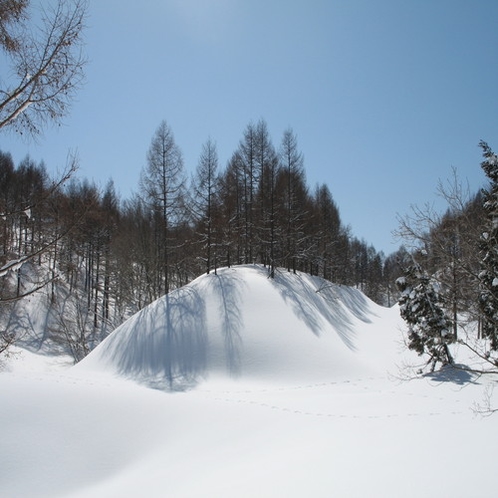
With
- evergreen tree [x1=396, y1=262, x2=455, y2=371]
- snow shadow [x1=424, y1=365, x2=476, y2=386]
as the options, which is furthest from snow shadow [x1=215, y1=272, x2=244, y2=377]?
snow shadow [x1=424, y1=365, x2=476, y2=386]

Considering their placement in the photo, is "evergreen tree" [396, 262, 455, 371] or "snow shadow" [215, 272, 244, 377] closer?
"evergreen tree" [396, 262, 455, 371]

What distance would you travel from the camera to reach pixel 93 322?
1184 inches

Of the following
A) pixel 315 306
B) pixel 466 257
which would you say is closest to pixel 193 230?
pixel 315 306

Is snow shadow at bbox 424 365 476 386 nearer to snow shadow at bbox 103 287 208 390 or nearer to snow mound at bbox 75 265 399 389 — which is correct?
snow mound at bbox 75 265 399 389

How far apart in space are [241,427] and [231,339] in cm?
817

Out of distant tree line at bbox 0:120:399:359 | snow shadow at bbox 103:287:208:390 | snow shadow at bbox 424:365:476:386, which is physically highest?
distant tree line at bbox 0:120:399:359

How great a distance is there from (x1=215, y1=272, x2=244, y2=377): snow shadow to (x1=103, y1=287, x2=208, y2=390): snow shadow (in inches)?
41.8

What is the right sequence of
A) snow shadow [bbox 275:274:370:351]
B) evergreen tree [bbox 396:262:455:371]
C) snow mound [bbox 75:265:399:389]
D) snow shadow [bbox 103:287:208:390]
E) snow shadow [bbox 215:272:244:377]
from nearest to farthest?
evergreen tree [bbox 396:262:455:371] < snow shadow [bbox 103:287:208:390] < snow mound [bbox 75:265:399:389] < snow shadow [bbox 215:272:244:377] < snow shadow [bbox 275:274:370:351]

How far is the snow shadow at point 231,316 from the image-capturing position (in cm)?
1507

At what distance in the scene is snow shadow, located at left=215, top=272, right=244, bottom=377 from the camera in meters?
15.1

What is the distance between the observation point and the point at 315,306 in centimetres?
2139

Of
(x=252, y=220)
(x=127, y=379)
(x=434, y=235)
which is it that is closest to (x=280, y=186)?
(x=252, y=220)

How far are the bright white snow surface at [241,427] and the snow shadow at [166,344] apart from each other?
0.25 feet

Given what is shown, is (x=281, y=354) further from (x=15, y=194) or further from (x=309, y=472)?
(x=15, y=194)
